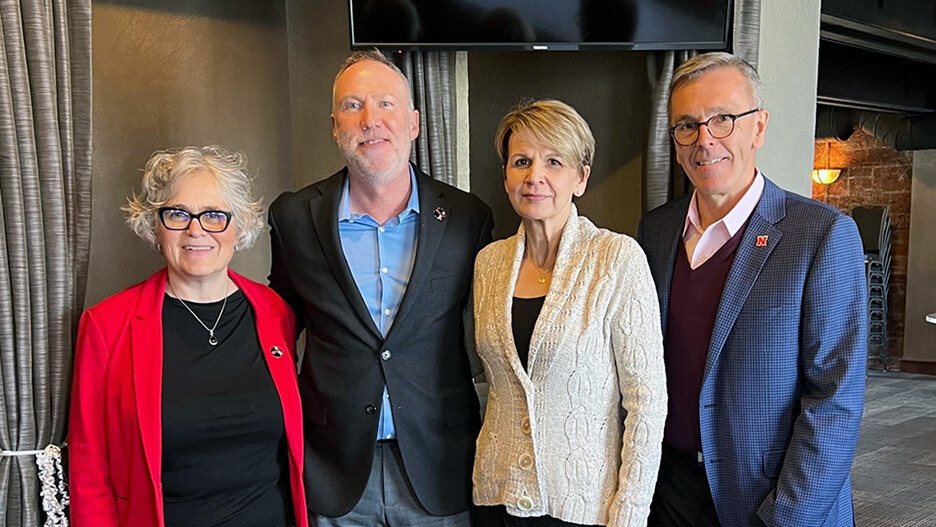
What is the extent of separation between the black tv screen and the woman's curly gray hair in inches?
30.3

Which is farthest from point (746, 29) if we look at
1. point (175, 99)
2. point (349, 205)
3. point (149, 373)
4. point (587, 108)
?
point (149, 373)

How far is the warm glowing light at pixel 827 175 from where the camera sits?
10.6 m

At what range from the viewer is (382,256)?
7.10ft

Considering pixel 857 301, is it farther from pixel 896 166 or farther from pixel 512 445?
pixel 896 166

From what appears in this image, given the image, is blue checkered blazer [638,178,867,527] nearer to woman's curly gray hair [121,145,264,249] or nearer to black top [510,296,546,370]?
black top [510,296,546,370]

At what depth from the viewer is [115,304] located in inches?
79.7

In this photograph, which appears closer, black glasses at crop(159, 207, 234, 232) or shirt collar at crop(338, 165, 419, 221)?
black glasses at crop(159, 207, 234, 232)

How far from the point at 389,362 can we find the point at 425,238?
349 mm

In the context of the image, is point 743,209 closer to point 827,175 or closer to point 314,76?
point 314,76

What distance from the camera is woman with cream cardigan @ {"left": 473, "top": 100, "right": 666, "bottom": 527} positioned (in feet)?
5.94

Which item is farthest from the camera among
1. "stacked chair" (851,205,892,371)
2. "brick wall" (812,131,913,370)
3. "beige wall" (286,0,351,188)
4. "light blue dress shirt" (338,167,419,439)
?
"brick wall" (812,131,913,370)

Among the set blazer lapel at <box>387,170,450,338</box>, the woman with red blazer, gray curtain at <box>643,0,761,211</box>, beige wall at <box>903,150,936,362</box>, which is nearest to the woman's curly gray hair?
the woman with red blazer

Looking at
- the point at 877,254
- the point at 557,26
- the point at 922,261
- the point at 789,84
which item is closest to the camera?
the point at 557,26

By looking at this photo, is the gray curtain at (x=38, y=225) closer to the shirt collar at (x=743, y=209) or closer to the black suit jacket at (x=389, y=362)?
the black suit jacket at (x=389, y=362)
